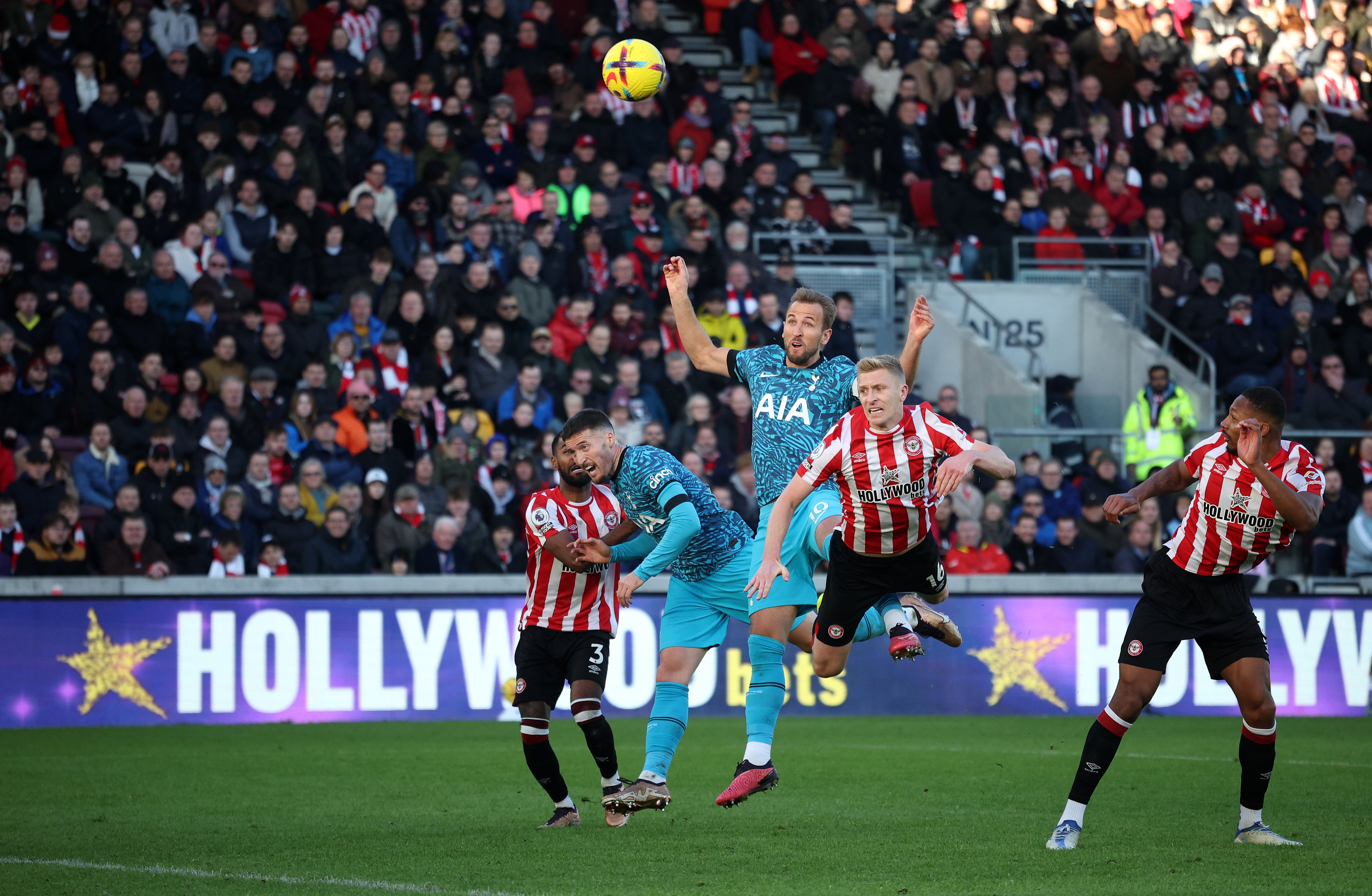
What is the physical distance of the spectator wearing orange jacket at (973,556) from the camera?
51.6 ft

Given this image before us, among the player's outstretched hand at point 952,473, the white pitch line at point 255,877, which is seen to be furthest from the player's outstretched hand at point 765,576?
the white pitch line at point 255,877

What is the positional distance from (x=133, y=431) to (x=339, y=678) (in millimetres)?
3088

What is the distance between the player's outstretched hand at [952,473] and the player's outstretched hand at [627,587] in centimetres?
167

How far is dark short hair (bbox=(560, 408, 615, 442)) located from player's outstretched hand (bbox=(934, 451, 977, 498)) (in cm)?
189

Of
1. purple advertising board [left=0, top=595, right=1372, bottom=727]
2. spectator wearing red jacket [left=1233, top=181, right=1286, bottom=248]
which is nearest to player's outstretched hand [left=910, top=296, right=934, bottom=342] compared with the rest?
purple advertising board [left=0, top=595, right=1372, bottom=727]

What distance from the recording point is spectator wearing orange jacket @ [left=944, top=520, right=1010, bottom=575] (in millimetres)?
15727

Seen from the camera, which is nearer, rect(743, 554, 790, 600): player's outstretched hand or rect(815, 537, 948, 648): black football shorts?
rect(743, 554, 790, 600): player's outstretched hand

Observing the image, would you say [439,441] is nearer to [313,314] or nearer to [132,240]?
[313,314]

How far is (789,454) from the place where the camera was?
846cm

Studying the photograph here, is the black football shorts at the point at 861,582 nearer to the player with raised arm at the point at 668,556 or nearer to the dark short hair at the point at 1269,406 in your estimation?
the player with raised arm at the point at 668,556

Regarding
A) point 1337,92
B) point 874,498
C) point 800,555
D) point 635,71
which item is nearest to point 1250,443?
point 874,498

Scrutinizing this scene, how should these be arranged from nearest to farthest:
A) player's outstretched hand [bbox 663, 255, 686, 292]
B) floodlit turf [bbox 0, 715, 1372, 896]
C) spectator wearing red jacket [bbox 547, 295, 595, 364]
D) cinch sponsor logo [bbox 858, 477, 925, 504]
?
floodlit turf [bbox 0, 715, 1372, 896]
cinch sponsor logo [bbox 858, 477, 925, 504]
player's outstretched hand [bbox 663, 255, 686, 292]
spectator wearing red jacket [bbox 547, 295, 595, 364]

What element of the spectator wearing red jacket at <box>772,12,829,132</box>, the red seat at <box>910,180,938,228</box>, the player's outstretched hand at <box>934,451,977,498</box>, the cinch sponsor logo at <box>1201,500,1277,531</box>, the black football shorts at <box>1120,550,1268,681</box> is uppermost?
the spectator wearing red jacket at <box>772,12,829,132</box>

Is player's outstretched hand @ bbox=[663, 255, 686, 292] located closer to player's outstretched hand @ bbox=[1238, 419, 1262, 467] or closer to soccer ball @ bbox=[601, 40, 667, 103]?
soccer ball @ bbox=[601, 40, 667, 103]
